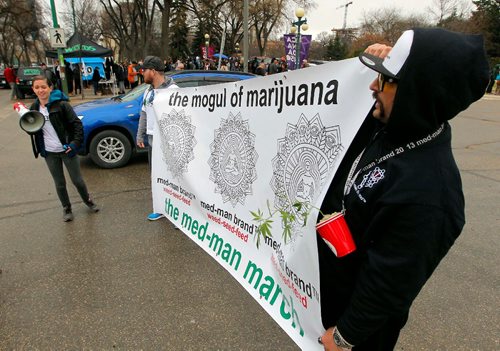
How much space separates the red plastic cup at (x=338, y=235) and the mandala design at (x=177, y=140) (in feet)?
6.34

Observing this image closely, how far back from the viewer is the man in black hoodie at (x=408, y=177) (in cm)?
102

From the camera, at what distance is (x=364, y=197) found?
1.22 metres

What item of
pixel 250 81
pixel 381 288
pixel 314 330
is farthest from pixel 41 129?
pixel 381 288

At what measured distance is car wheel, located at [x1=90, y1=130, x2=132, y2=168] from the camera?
6.18m

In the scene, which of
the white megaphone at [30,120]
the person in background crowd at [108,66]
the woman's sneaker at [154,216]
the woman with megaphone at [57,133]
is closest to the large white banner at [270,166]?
the woman's sneaker at [154,216]

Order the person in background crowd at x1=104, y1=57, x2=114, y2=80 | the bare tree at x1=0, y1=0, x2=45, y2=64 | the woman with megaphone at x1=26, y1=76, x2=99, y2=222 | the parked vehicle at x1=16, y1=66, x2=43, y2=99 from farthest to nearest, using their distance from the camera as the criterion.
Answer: the bare tree at x1=0, y1=0, x2=45, y2=64 → the person in background crowd at x1=104, y1=57, x2=114, y2=80 → the parked vehicle at x1=16, y1=66, x2=43, y2=99 → the woman with megaphone at x1=26, y1=76, x2=99, y2=222

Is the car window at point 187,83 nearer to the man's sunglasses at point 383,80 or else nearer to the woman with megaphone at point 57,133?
the woman with megaphone at point 57,133

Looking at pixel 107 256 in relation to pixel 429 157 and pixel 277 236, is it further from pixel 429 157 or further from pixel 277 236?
pixel 429 157

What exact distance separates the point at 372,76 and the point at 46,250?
3.48 meters

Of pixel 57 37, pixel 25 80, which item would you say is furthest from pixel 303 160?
pixel 25 80

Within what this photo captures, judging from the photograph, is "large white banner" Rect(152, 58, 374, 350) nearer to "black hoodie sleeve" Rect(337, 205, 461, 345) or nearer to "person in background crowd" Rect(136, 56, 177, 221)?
"black hoodie sleeve" Rect(337, 205, 461, 345)

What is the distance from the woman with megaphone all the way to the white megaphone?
70 millimetres

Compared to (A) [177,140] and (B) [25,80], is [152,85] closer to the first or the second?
(A) [177,140]

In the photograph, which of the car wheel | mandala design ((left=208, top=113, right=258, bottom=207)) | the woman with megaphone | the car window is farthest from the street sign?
mandala design ((left=208, top=113, right=258, bottom=207))
